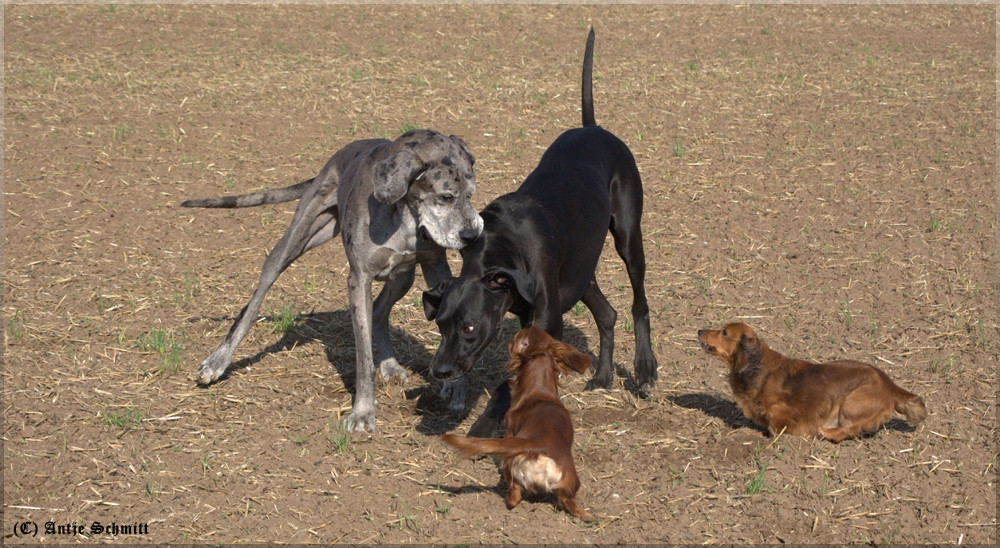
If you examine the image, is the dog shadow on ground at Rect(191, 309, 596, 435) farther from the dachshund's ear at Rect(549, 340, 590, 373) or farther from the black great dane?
the dachshund's ear at Rect(549, 340, 590, 373)

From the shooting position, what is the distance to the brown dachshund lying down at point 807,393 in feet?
17.9

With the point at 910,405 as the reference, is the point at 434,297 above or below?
above

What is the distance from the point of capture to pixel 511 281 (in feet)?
17.3

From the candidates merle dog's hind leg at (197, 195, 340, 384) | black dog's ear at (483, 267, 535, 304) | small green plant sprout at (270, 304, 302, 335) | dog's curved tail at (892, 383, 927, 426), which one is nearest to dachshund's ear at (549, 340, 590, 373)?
black dog's ear at (483, 267, 535, 304)

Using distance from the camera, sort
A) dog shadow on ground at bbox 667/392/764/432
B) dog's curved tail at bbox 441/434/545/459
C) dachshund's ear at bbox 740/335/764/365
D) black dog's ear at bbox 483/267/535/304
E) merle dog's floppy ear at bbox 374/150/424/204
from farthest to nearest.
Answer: dog shadow on ground at bbox 667/392/764/432, dachshund's ear at bbox 740/335/764/365, merle dog's floppy ear at bbox 374/150/424/204, black dog's ear at bbox 483/267/535/304, dog's curved tail at bbox 441/434/545/459

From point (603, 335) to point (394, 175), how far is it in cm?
201

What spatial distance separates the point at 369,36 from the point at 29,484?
11954mm

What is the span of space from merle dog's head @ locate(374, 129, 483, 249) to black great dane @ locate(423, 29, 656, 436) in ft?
0.42

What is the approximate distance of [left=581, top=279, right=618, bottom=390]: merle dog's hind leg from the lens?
668 cm

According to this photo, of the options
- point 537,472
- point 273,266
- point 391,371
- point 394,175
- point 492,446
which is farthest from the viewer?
point 391,371

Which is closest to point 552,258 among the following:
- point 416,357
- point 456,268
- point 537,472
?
point 537,472

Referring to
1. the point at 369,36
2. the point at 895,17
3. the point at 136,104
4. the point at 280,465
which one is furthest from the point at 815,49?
the point at 280,465

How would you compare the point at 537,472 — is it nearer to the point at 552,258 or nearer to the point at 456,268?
the point at 552,258

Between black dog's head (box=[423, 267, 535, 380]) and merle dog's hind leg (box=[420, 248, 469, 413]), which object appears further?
merle dog's hind leg (box=[420, 248, 469, 413])
